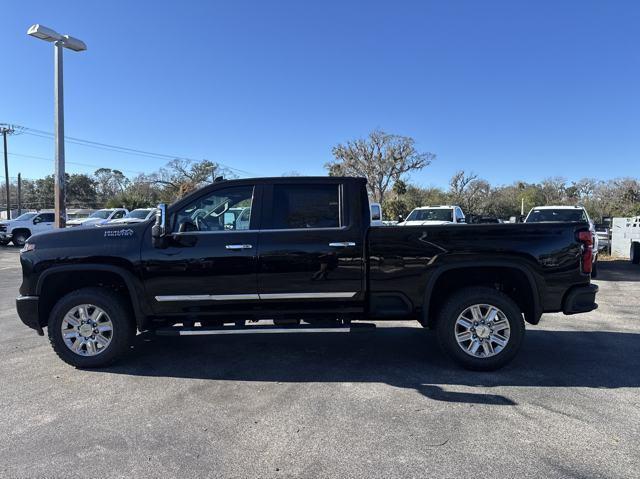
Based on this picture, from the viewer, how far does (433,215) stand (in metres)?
17.2

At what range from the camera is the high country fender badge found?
499cm

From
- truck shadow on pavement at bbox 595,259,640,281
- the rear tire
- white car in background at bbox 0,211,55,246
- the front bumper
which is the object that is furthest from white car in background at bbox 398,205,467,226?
white car in background at bbox 0,211,55,246

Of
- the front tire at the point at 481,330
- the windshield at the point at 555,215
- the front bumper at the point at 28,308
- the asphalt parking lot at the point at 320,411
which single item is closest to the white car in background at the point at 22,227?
the asphalt parking lot at the point at 320,411

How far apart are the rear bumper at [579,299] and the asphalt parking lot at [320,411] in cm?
65

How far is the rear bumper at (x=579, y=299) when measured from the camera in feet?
16.0

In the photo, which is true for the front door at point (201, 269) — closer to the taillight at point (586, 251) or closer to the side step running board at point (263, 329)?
the side step running board at point (263, 329)

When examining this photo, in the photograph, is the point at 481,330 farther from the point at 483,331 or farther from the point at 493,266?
the point at 493,266

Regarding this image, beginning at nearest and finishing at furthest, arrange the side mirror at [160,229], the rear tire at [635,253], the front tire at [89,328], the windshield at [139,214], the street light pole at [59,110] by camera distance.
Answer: the side mirror at [160,229]
the front tire at [89,328]
the rear tire at [635,253]
the street light pole at [59,110]
the windshield at [139,214]

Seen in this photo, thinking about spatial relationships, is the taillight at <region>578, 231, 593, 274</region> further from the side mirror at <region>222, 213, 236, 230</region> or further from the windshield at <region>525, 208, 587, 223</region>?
the windshield at <region>525, 208, 587, 223</region>

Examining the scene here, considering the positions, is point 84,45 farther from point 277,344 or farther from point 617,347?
point 617,347

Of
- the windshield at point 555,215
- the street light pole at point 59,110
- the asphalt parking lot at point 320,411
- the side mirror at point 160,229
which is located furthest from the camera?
the street light pole at point 59,110

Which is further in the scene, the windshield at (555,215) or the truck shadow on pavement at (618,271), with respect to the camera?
the windshield at (555,215)

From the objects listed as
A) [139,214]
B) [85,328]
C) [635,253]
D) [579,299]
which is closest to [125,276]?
[85,328]

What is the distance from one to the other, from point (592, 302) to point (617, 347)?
134 centimetres
